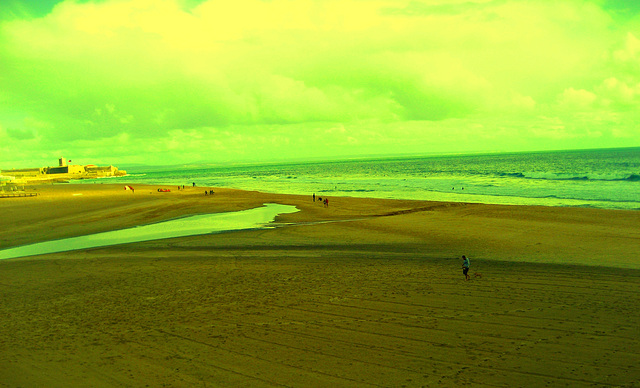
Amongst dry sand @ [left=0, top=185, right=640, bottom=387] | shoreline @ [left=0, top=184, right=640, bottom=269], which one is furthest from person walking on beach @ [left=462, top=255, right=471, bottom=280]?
shoreline @ [left=0, top=184, right=640, bottom=269]

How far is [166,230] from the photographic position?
1172 inches

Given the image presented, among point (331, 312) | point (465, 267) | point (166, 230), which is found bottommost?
point (166, 230)

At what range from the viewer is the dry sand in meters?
8.44

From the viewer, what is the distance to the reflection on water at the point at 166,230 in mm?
24312

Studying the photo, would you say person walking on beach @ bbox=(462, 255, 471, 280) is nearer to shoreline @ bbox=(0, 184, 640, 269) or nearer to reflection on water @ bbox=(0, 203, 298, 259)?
shoreline @ bbox=(0, 184, 640, 269)

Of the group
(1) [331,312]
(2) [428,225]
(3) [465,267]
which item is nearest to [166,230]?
(2) [428,225]

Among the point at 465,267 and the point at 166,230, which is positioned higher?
the point at 465,267

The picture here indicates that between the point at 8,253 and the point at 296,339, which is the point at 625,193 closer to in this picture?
the point at 296,339

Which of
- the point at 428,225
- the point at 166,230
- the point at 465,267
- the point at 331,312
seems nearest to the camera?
the point at 331,312

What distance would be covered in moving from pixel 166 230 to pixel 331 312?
2131 cm

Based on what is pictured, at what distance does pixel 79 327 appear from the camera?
37.2 feet

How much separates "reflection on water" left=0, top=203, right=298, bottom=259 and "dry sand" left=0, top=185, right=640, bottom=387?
295cm

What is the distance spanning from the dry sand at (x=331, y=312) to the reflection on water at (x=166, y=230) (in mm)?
2948

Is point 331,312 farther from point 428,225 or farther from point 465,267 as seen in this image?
point 428,225
